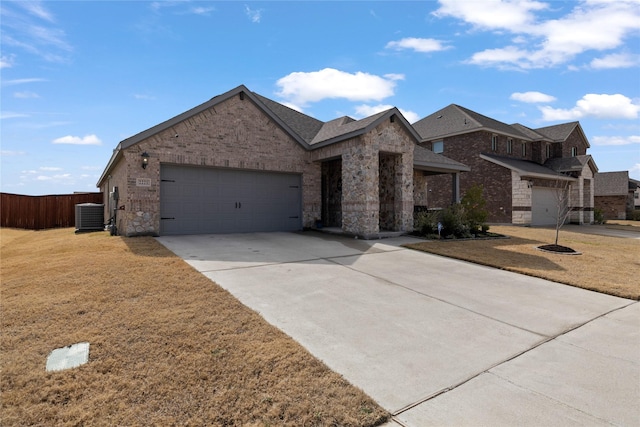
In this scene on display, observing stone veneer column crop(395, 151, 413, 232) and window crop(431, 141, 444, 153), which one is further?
window crop(431, 141, 444, 153)

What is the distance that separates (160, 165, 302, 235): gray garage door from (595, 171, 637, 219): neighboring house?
1335 inches

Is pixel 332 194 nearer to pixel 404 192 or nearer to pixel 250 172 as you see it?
pixel 404 192

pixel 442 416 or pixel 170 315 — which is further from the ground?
pixel 170 315

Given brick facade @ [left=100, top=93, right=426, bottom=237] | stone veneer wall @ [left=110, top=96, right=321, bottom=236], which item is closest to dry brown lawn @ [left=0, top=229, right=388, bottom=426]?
stone veneer wall @ [left=110, top=96, right=321, bottom=236]

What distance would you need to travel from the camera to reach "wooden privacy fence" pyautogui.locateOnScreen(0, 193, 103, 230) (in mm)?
18734

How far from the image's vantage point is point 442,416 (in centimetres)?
250

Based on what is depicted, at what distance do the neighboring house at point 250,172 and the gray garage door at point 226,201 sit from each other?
34 mm

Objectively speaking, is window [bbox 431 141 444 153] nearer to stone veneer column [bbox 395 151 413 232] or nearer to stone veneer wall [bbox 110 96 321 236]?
stone veneer column [bbox 395 151 413 232]

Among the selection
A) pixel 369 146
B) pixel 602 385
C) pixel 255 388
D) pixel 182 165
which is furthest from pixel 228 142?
pixel 602 385

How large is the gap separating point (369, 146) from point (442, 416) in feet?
32.1

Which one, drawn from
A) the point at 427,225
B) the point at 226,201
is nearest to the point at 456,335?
the point at 427,225

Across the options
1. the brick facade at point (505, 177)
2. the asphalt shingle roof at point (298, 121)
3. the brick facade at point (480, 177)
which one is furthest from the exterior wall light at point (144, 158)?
the brick facade at point (480, 177)

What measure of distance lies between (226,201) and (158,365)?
9.42 m

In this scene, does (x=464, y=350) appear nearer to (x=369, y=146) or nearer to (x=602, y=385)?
(x=602, y=385)
